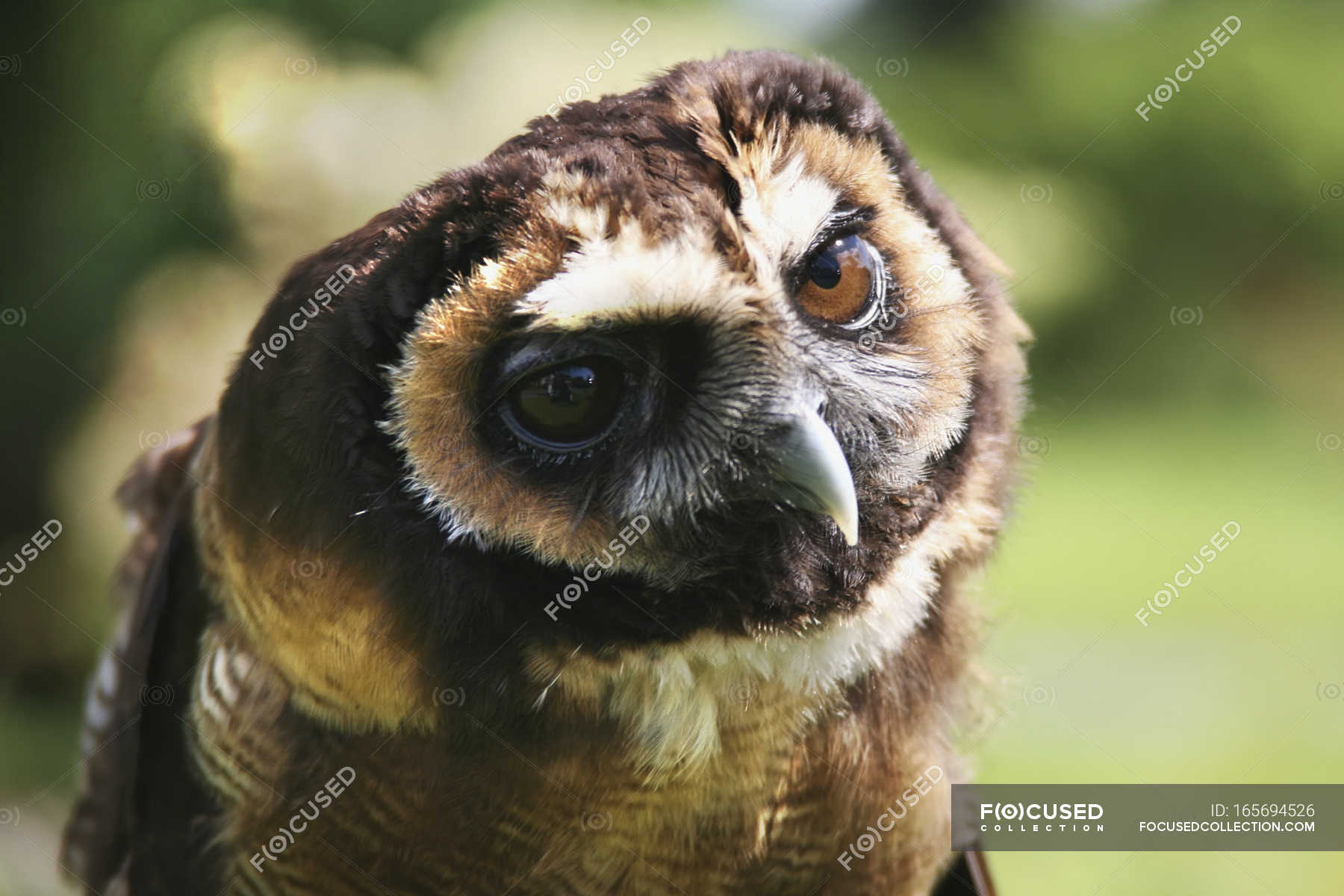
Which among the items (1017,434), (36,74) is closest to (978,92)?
(36,74)

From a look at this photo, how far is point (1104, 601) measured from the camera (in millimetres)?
4738

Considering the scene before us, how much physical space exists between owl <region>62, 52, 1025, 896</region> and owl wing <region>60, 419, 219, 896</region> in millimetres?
51

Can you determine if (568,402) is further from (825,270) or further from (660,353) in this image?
(825,270)

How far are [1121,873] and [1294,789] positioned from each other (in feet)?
2.11

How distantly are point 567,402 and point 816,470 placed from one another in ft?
0.83

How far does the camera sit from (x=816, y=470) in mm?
1051

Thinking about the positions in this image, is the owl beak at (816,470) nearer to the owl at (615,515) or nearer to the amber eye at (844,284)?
the owl at (615,515)

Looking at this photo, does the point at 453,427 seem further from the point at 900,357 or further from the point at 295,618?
the point at 900,357

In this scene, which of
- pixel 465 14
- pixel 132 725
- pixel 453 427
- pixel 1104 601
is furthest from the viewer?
pixel 1104 601

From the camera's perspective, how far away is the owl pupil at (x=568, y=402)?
42.3 inches

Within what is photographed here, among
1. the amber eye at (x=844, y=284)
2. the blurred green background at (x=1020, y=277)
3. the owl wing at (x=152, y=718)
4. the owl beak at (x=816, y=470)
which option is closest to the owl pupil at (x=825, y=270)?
the amber eye at (x=844, y=284)

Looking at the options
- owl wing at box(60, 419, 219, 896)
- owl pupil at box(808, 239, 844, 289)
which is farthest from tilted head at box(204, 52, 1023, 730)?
owl wing at box(60, 419, 219, 896)

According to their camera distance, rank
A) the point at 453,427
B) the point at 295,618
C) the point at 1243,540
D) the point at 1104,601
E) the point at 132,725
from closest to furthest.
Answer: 1. the point at 453,427
2. the point at 295,618
3. the point at 132,725
4. the point at 1104,601
5. the point at 1243,540

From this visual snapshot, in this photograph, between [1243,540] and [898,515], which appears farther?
[1243,540]
